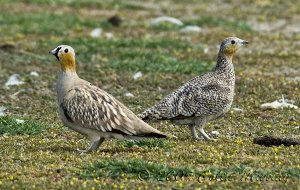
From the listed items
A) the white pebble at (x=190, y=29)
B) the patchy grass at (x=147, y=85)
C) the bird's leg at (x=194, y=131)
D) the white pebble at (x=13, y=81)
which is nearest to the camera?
the patchy grass at (x=147, y=85)

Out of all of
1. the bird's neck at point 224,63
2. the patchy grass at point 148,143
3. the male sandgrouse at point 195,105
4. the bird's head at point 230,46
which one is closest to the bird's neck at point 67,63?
the patchy grass at point 148,143

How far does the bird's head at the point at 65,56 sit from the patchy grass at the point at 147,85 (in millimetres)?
1151

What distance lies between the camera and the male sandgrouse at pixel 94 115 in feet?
40.4

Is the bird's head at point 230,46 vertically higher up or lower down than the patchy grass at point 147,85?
higher up

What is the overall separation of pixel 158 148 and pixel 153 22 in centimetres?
1513

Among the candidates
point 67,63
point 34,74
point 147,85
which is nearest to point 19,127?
point 67,63

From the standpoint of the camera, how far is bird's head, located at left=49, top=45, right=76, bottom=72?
1302cm

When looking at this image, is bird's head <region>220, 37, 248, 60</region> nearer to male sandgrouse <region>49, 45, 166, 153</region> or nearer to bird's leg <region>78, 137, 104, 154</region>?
male sandgrouse <region>49, 45, 166, 153</region>

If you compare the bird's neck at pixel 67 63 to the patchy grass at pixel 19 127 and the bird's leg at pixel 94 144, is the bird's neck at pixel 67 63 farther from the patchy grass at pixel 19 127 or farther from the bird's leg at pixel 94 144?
the patchy grass at pixel 19 127

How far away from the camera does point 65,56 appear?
13.1 metres

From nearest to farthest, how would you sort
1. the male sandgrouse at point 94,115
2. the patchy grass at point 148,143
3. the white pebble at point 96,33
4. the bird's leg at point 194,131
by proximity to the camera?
the male sandgrouse at point 94,115, the patchy grass at point 148,143, the bird's leg at point 194,131, the white pebble at point 96,33

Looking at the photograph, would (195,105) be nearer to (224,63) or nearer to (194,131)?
(194,131)

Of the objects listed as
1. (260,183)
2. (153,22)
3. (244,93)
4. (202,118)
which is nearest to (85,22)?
(153,22)

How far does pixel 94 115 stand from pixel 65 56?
44.7 inches
